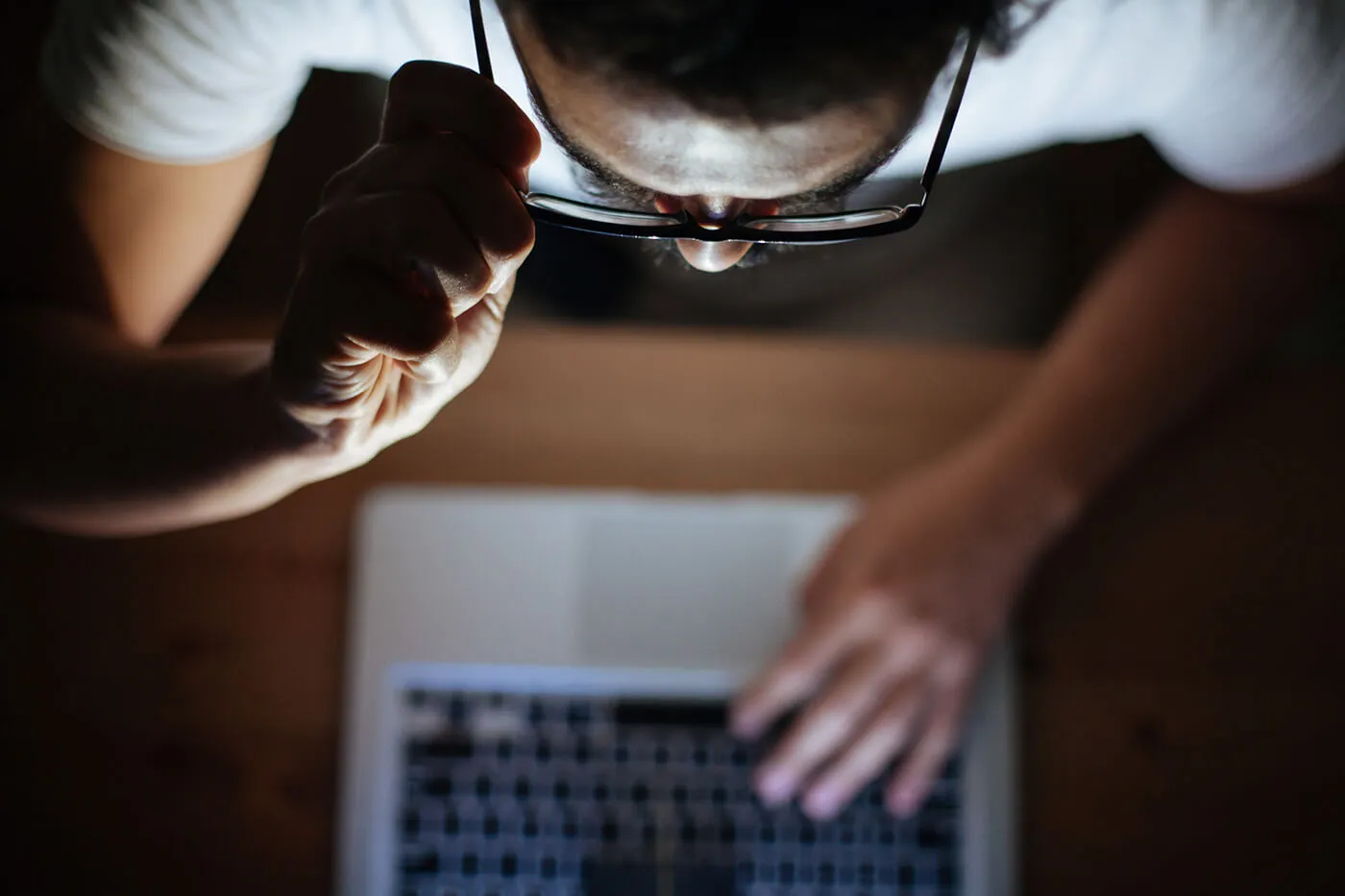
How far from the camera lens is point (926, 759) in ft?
1.95

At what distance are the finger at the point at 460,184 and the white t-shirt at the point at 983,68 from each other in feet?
0.11

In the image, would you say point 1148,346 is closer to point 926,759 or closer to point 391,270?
point 926,759

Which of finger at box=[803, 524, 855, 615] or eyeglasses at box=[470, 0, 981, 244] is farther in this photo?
finger at box=[803, 524, 855, 615]

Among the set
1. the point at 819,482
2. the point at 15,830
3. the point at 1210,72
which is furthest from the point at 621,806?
the point at 1210,72

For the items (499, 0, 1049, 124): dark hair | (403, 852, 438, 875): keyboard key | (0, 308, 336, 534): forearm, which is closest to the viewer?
(499, 0, 1049, 124): dark hair

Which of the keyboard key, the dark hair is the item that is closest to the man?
the dark hair

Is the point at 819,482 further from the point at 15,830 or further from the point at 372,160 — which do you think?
the point at 15,830

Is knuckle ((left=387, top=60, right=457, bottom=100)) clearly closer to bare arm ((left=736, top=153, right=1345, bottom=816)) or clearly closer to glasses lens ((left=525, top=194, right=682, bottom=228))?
glasses lens ((left=525, top=194, right=682, bottom=228))

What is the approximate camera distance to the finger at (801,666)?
0.60 metres

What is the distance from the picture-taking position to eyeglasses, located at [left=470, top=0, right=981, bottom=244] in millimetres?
311

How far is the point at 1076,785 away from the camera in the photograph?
0.64 meters

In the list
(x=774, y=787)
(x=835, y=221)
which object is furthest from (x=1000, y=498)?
(x=835, y=221)

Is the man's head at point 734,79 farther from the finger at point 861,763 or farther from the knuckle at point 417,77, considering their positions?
the finger at point 861,763

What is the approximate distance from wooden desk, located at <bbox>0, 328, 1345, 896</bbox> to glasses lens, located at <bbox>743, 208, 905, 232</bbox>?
1.09 feet
